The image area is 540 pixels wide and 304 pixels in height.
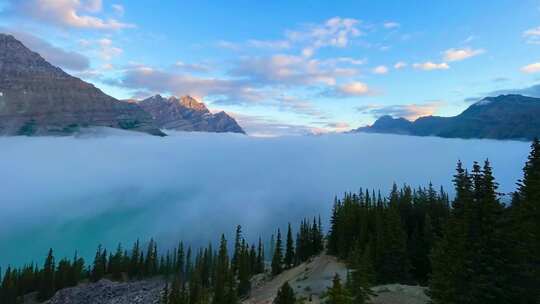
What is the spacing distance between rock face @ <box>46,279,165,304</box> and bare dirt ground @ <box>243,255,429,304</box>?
35.9 m

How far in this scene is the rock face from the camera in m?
127

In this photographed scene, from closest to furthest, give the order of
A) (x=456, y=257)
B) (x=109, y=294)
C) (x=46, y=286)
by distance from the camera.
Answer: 1. (x=456, y=257)
2. (x=109, y=294)
3. (x=46, y=286)

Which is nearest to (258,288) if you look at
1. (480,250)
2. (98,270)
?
(98,270)

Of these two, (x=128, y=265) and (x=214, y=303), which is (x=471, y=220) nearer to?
(x=214, y=303)

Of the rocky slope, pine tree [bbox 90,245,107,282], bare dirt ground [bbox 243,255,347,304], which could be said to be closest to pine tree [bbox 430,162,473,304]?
the rocky slope

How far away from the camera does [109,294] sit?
456 feet

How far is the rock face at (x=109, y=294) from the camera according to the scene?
5008 inches

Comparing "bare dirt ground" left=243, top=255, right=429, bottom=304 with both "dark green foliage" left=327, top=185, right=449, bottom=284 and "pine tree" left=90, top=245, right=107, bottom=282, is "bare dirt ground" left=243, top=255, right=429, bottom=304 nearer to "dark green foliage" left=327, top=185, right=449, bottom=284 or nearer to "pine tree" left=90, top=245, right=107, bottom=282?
"dark green foliage" left=327, top=185, right=449, bottom=284

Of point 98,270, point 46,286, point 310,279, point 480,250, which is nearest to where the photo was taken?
point 480,250

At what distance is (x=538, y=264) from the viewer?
34.7 m

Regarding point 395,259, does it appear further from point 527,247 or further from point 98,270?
point 98,270

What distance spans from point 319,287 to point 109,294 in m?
89.1

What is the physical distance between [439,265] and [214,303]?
2403 inches

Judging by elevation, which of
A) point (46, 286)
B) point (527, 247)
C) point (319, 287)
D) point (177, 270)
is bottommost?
point (177, 270)
